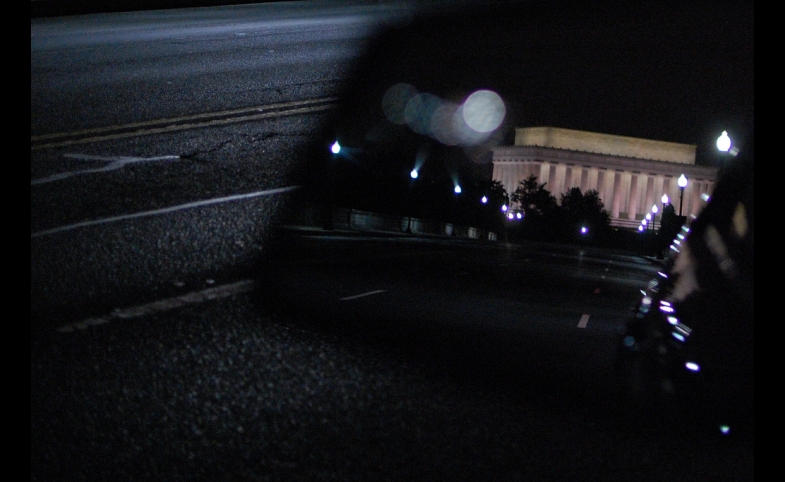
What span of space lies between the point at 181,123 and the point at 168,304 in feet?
20.3

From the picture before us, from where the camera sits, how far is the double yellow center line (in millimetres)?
11469

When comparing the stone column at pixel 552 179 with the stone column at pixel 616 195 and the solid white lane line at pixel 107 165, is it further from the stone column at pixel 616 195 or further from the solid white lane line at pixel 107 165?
the solid white lane line at pixel 107 165

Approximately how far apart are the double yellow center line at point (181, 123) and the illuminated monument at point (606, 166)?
268 feet

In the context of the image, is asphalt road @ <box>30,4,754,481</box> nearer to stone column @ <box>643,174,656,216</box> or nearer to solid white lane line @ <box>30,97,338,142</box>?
solid white lane line @ <box>30,97,338,142</box>

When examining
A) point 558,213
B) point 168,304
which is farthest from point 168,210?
point 558,213

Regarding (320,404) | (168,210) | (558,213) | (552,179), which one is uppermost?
(168,210)

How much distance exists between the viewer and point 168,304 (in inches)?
287

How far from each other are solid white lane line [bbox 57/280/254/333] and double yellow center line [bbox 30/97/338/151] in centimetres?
412

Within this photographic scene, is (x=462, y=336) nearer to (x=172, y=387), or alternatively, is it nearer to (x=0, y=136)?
(x=172, y=387)

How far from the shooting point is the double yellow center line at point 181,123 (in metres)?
11.5

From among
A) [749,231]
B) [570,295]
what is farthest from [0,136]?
[570,295]

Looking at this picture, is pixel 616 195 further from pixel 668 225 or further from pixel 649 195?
pixel 668 225

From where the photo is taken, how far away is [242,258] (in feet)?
29.4

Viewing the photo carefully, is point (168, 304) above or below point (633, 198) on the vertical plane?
above
